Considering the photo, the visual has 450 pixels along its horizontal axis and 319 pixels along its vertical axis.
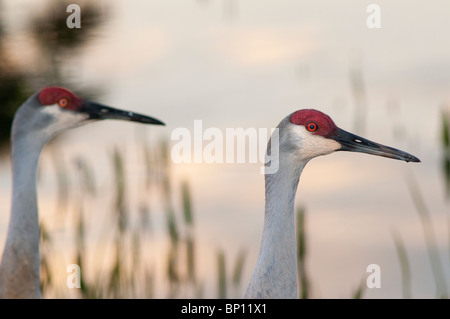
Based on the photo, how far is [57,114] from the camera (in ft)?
12.5

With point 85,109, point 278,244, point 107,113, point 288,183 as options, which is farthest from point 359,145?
point 85,109

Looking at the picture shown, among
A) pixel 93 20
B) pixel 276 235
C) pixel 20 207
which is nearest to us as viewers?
pixel 276 235

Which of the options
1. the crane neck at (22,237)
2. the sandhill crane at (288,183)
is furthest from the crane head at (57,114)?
the sandhill crane at (288,183)

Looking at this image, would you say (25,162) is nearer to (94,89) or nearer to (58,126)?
(58,126)

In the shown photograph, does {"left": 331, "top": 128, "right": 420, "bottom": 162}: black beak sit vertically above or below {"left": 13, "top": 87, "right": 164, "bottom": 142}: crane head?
below

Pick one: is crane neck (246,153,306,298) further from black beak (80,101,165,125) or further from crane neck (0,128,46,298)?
crane neck (0,128,46,298)

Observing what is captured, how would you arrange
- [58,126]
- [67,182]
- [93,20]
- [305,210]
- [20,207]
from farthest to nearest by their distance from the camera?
1. [93,20]
2. [67,182]
3. [305,210]
4. [58,126]
5. [20,207]

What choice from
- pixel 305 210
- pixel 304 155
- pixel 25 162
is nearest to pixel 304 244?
pixel 305 210

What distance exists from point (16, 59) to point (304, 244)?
4716 mm

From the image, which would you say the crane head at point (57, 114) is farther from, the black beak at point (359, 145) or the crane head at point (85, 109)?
the black beak at point (359, 145)

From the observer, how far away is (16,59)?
306 inches

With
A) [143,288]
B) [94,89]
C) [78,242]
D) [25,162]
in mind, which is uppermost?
[94,89]

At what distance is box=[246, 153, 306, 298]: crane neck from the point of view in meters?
3.25

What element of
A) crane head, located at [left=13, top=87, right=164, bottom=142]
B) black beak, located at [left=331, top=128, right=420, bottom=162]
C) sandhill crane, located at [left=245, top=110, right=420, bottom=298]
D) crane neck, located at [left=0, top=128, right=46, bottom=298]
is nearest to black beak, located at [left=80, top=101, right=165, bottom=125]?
crane head, located at [left=13, top=87, right=164, bottom=142]
